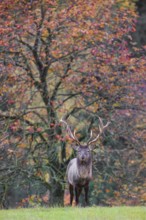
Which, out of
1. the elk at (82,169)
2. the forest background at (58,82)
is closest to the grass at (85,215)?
the elk at (82,169)

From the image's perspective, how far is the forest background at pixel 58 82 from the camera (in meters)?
A: 19.3

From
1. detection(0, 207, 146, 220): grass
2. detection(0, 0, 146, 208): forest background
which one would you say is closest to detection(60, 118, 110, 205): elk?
detection(0, 0, 146, 208): forest background

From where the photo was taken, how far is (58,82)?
67.7ft

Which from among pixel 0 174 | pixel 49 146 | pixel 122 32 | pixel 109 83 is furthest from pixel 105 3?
pixel 0 174

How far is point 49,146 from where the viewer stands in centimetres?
2016

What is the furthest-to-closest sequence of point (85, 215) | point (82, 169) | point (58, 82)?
1. point (58, 82)
2. point (82, 169)
3. point (85, 215)

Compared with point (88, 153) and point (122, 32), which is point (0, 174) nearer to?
point (88, 153)

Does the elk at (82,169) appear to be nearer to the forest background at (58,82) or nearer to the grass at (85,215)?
the forest background at (58,82)

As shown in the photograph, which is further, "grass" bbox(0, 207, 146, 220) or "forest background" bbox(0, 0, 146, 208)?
"forest background" bbox(0, 0, 146, 208)

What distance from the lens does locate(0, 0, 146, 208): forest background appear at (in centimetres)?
1930

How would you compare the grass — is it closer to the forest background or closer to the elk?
the elk

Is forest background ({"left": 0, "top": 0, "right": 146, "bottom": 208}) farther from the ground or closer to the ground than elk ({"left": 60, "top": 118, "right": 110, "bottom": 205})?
farther from the ground

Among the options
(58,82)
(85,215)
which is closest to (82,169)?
(58,82)

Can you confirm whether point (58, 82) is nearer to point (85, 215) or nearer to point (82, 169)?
point (82, 169)
